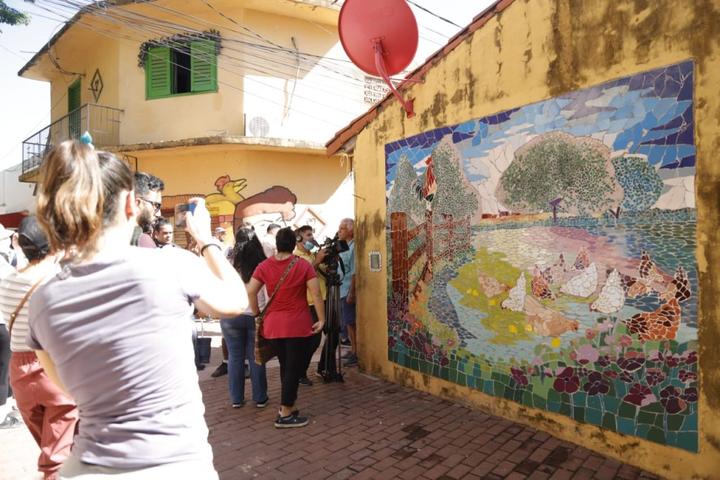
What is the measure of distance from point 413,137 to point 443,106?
1.71ft

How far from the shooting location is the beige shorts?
56.0 inches

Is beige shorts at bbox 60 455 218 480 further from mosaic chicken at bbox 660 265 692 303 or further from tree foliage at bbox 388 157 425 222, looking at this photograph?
tree foliage at bbox 388 157 425 222

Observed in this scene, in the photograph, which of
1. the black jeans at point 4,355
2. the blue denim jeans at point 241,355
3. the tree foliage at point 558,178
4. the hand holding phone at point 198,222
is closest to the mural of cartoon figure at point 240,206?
the blue denim jeans at point 241,355

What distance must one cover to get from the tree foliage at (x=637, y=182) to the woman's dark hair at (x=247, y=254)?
12.0ft

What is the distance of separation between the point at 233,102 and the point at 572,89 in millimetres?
8769

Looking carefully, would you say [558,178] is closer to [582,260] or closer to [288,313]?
[582,260]

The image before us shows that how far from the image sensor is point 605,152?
373cm

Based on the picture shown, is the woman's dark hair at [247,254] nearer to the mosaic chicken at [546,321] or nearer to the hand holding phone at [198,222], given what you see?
the mosaic chicken at [546,321]

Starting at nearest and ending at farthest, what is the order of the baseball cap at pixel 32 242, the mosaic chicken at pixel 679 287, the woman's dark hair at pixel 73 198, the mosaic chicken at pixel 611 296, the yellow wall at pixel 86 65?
the woman's dark hair at pixel 73 198 → the baseball cap at pixel 32 242 → the mosaic chicken at pixel 679 287 → the mosaic chicken at pixel 611 296 → the yellow wall at pixel 86 65

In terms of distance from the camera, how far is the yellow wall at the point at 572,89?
319 cm

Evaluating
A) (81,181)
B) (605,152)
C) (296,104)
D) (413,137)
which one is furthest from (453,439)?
(296,104)

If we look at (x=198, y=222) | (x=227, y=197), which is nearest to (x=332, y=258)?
A: (x=198, y=222)

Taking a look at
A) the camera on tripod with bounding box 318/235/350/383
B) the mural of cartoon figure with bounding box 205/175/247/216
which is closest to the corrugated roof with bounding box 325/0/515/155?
the camera on tripod with bounding box 318/235/350/383

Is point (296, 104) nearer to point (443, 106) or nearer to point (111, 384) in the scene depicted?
point (443, 106)
